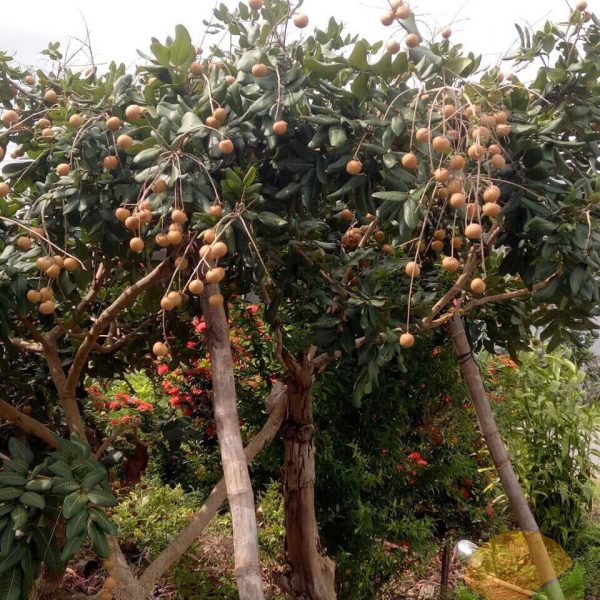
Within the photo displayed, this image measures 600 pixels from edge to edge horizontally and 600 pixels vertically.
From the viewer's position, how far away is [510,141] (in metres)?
1.46

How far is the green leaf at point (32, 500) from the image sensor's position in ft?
4.66

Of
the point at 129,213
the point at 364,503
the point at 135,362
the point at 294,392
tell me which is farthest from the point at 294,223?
the point at 364,503

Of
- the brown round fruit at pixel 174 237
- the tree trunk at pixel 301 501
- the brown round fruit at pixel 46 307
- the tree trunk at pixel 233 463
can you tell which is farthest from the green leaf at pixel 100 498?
the tree trunk at pixel 301 501

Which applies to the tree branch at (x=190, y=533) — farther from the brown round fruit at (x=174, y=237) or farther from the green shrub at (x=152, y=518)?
the green shrub at (x=152, y=518)

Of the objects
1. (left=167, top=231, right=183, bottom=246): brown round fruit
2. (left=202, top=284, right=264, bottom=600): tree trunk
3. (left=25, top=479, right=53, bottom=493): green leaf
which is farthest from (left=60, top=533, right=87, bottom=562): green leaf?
(left=167, top=231, right=183, bottom=246): brown round fruit

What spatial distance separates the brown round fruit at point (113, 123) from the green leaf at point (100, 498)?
0.80 metres

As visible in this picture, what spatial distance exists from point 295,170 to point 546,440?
9.67 ft

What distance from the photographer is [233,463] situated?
1.41 metres

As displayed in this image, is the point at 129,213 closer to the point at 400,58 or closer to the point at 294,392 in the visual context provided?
the point at 400,58

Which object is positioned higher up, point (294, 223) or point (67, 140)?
point (67, 140)

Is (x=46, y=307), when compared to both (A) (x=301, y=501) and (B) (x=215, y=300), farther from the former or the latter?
(A) (x=301, y=501)

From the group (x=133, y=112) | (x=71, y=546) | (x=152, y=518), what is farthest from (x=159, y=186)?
(x=152, y=518)

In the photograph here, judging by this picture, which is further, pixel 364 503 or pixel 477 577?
pixel 477 577

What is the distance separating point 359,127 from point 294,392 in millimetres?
1056
